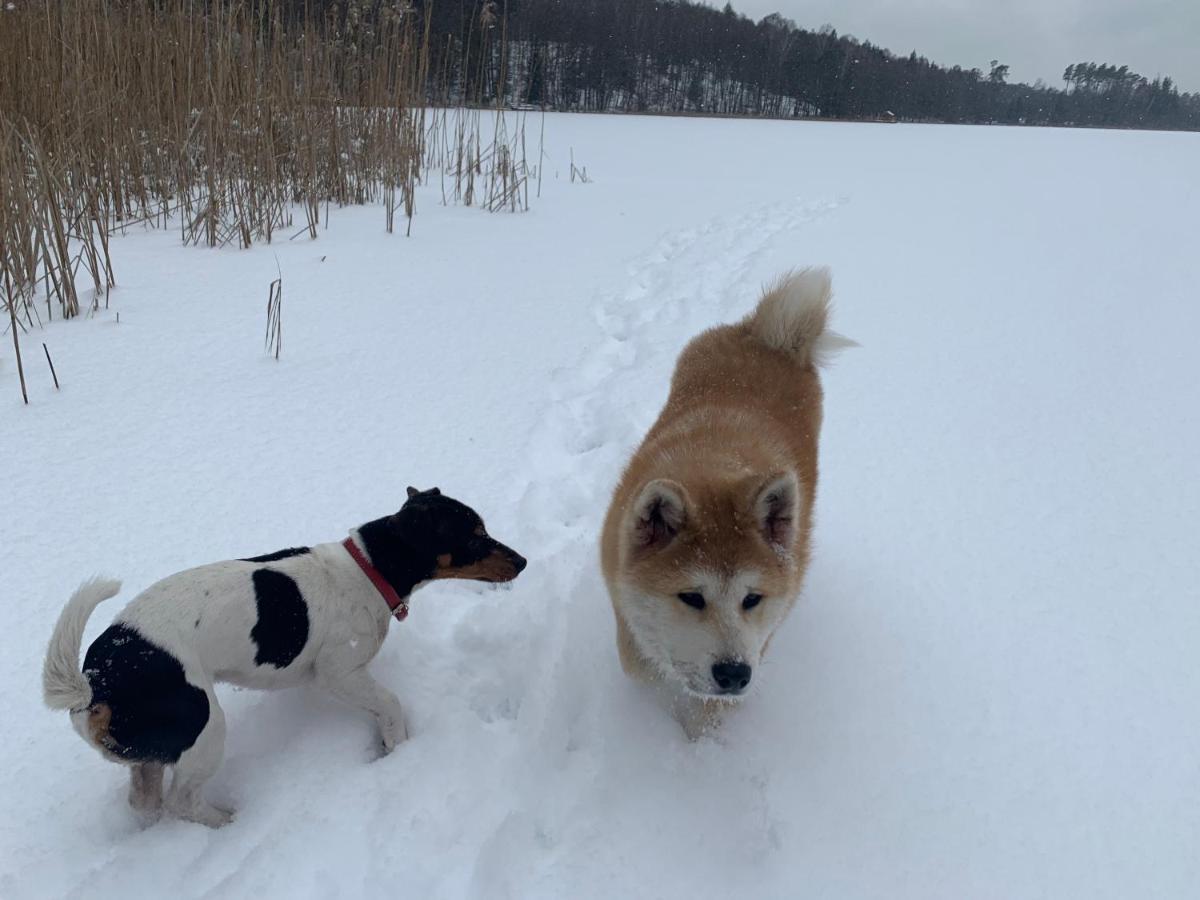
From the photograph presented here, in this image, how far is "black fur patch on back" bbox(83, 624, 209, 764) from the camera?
1.50m

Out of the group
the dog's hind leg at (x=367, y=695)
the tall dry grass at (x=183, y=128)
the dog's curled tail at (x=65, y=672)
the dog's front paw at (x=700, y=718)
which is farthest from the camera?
the tall dry grass at (x=183, y=128)

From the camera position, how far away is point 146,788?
1.63 m

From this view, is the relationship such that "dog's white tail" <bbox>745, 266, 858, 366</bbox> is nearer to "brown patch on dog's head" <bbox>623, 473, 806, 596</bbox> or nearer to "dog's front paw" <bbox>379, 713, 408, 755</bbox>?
"brown patch on dog's head" <bbox>623, 473, 806, 596</bbox>

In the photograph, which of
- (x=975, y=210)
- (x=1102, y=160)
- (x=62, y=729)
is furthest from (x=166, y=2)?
(x=1102, y=160)

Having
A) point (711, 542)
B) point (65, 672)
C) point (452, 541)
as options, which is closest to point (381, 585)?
point (452, 541)

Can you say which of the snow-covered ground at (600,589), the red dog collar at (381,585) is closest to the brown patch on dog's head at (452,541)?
the red dog collar at (381,585)

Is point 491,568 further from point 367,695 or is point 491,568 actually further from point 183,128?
point 183,128

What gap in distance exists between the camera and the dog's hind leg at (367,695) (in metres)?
1.89

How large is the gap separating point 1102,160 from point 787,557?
14.7 meters

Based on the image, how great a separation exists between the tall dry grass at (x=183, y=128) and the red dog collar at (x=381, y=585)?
2621 millimetres

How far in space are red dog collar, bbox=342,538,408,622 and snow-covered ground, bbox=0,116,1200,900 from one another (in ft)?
0.71

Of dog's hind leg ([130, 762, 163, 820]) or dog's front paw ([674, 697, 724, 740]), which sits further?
dog's front paw ([674, 697, 724, 740])

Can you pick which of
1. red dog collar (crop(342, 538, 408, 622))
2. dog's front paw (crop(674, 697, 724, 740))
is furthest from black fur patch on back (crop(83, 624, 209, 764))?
dog's front paw (crop(674, 697, 724, 740))

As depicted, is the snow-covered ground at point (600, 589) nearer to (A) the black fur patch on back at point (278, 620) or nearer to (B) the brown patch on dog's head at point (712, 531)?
(A) the black fur patch on back at point (278, 620)
